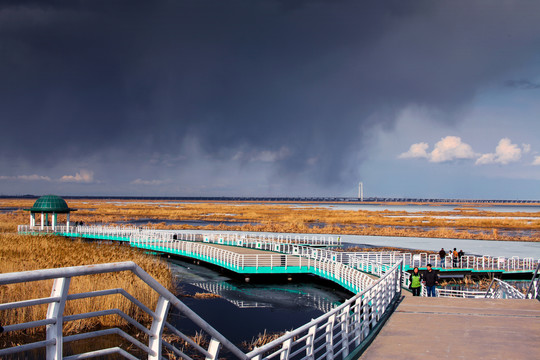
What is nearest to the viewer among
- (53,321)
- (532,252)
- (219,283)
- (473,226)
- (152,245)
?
(53,321)

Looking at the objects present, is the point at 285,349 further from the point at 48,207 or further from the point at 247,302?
the point at 48,207

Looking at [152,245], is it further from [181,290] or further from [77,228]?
[181,290]

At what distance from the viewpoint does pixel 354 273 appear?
27.6 meters

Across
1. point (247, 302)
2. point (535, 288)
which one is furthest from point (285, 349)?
point (247, 302)

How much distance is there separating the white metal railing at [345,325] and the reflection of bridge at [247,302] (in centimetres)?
698

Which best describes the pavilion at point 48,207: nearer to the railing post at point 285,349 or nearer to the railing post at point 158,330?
the railing post at point 285,349

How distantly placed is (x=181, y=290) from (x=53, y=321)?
25.9 m

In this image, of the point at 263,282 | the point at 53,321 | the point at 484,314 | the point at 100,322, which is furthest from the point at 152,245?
the point at 53,321

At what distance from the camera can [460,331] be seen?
43.0ft

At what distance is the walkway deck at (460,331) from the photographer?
1098cm

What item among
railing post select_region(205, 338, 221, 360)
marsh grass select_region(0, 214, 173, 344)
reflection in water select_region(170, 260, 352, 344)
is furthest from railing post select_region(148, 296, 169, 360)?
reflection in water select_region(170, 260, 352, 344)

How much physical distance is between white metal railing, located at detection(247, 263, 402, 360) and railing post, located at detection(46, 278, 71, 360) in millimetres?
3295

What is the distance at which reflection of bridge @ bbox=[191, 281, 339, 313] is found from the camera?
26.5 metres

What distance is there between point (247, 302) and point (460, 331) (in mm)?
15810
